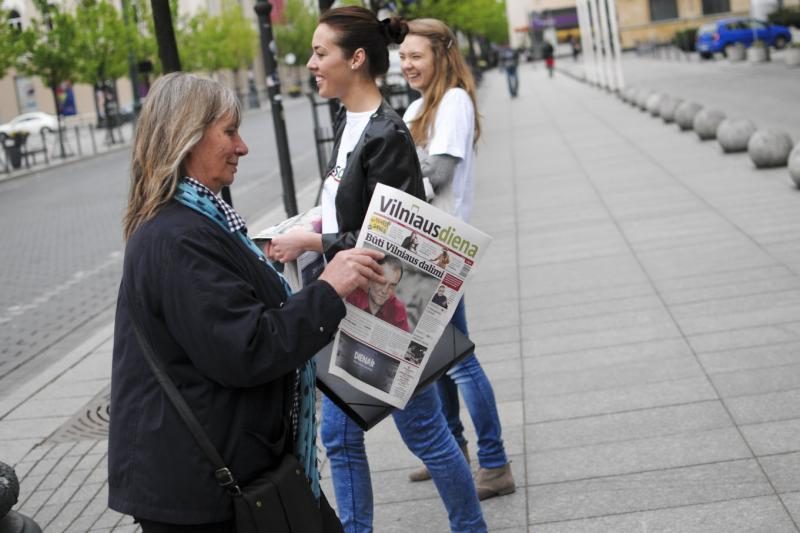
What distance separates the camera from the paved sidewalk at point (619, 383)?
4688mm

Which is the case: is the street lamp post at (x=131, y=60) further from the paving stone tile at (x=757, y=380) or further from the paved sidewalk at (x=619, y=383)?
the paving stone tile at (x=757, y=380)

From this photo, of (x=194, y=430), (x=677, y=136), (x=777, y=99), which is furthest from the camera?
(x=777, y=99)

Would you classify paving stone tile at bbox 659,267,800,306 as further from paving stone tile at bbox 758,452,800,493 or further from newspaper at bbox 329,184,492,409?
newspaper at bbox 329,184,492,409

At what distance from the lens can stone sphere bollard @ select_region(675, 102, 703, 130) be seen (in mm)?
18984

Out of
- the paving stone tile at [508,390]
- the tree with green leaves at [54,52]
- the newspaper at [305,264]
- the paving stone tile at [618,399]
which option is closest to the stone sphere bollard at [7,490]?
the newspaper at [305,264]

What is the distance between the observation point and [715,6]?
3698 inches

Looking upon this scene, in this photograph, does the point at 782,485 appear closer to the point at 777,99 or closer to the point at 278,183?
the point at 278,183

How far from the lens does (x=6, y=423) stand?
7.09m

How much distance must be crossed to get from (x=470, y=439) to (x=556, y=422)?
42 centimetres

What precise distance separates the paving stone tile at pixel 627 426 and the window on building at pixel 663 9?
304 ft

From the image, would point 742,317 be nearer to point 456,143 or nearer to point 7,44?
point 456,143

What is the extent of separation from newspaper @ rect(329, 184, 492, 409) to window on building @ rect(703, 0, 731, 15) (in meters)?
95.9

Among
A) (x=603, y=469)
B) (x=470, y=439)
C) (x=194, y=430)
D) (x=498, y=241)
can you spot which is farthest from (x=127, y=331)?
(x=498, y=241)

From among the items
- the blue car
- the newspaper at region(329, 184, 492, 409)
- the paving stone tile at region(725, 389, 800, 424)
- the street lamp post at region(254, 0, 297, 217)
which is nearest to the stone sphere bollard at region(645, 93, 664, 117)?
the street lamp post at region(254, 0, 297, 217)
